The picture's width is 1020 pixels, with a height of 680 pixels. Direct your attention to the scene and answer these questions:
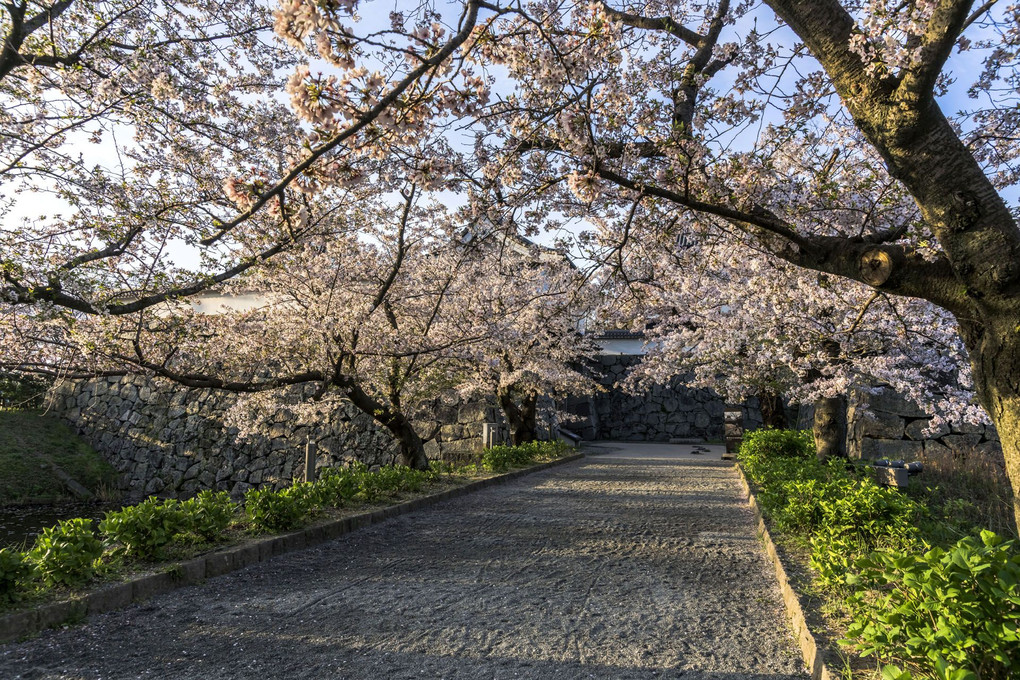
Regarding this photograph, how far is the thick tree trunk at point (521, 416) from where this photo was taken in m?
15.2

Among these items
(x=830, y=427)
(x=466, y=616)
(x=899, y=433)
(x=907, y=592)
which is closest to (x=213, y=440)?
(x=466, y=616)

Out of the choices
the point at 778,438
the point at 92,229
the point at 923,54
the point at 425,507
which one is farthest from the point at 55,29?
the point at 778,438

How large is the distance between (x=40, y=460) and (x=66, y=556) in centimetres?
1493

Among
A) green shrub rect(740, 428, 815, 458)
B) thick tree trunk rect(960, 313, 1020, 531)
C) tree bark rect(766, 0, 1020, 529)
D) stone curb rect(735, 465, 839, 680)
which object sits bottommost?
stone curb rect(735, 465, 839, 680)

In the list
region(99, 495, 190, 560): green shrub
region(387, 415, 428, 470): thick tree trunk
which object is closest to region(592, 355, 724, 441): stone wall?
region(387, 415, 428, 470): thick tree trunk

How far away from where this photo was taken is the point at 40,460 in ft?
50.9

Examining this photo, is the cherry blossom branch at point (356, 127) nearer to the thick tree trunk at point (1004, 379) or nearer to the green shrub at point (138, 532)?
the green shrub at point (138, 532)

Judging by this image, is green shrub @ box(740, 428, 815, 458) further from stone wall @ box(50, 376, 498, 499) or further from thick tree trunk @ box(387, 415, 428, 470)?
thick tree trunk @ box(387, 415, 428, 470)

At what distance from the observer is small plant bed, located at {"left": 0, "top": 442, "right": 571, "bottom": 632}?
3.77 meters

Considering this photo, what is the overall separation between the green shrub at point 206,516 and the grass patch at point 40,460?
10940mm

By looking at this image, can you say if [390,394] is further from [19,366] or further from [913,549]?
[913,549]

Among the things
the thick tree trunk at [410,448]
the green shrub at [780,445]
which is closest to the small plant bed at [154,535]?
the thick tree trunk at [410,448]

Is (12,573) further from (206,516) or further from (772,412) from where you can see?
(772,412)

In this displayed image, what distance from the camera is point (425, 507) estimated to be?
824 cm
